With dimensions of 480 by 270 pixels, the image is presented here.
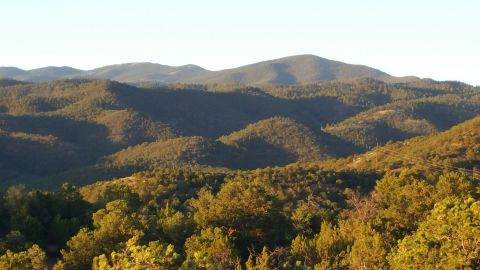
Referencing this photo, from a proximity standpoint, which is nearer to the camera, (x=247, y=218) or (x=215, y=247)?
(x=215, y=247)

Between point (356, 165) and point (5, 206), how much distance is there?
88847mm

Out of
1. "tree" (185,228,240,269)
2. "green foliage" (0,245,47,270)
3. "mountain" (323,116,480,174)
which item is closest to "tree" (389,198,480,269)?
"tree" (185,228,240,269)

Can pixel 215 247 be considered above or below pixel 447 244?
below

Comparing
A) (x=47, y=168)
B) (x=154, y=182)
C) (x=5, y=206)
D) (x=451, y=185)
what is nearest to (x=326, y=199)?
(x=154, y=182)

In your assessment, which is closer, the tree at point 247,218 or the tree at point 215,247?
the tree at point 215,247

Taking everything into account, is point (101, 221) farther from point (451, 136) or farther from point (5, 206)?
point (451, 136)

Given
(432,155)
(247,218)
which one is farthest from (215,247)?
(432,155)

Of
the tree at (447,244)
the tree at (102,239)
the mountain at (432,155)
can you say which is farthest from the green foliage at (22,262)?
the mountain at (432,155)

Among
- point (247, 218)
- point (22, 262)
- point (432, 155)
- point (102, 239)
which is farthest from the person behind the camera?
Answer: point (432, 155)

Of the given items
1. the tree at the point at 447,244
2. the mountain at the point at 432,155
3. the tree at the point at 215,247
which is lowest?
the mountain at the point at 432,155

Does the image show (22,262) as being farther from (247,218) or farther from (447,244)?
(447,244)

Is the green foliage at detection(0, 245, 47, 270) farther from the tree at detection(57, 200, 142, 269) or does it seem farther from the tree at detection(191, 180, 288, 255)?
the tree at detection(191, 180, 288, 255)

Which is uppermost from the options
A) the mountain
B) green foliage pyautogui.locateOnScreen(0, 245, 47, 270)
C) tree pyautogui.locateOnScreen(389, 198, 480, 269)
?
tree pyautogui.locateOnScreen(389, 198, 480, 269)

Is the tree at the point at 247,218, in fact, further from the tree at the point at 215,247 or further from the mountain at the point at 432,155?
the mountain at the point at 432,155
